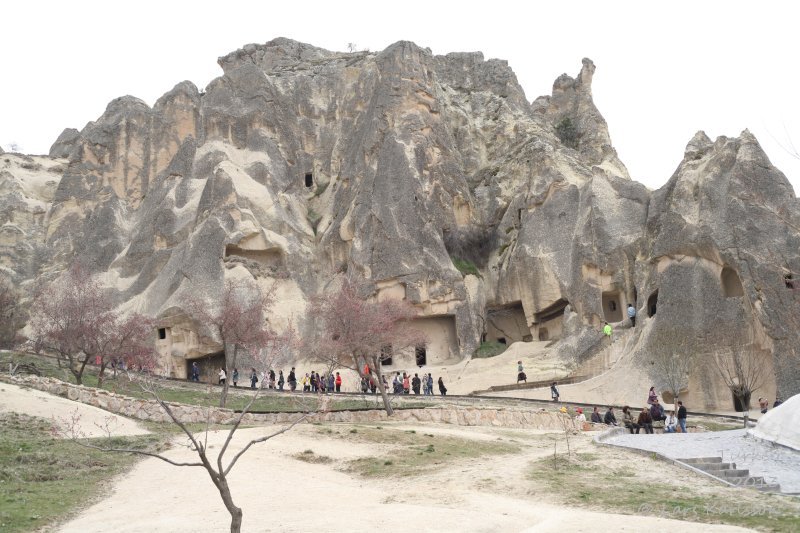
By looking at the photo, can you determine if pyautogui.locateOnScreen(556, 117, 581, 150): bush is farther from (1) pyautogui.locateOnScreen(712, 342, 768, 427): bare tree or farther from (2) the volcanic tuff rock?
(1) pyautogui.locateOnScreen(712, 342, 768, 427): bare tree

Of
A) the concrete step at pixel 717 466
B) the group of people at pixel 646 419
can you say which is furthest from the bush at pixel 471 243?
the concrete step at pixel 717 466

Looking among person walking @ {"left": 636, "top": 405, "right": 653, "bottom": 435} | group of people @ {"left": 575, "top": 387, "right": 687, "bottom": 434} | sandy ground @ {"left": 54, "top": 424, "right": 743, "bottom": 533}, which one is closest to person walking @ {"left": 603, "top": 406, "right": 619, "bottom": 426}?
group of people @ {"left": 575, "top": 387, "right": 687, "bottom": 434}

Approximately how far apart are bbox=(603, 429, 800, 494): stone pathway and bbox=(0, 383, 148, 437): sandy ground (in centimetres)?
1253

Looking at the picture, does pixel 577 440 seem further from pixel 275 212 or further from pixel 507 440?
pixel 275 212

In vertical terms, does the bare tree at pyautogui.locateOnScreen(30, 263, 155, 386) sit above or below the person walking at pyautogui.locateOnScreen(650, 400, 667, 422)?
above

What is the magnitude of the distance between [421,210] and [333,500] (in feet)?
99.3

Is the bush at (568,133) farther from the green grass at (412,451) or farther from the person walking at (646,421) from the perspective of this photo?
the green grass at (412,451)

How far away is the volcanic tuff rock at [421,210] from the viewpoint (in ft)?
105

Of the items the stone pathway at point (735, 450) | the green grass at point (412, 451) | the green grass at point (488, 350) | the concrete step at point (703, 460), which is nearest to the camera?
the stone pathway at point (735, 450)

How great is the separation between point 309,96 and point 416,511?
4580 cm

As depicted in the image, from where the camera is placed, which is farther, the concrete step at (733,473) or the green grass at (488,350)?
the green grass at (488,350)

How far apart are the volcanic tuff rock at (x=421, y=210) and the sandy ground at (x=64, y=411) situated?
16.9 metres

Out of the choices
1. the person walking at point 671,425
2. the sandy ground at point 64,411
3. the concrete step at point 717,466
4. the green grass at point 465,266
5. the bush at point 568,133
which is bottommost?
the concrete step at point 717,466

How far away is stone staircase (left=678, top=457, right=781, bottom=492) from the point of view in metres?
12.9
